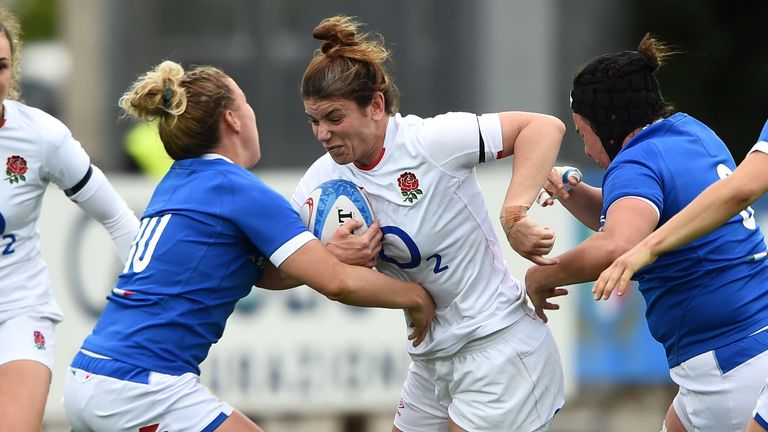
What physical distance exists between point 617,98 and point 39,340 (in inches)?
90.3

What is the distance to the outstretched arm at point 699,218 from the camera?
3.76m

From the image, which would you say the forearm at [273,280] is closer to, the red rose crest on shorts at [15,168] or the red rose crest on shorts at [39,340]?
the red rose crest on shorts at [39,340]

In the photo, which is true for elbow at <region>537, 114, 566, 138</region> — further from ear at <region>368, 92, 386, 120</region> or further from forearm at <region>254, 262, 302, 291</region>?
forearm at <region>254, 262, 302, 291</region>

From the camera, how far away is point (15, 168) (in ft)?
16.0

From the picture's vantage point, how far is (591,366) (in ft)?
25.7

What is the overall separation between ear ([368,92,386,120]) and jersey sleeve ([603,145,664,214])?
80cm

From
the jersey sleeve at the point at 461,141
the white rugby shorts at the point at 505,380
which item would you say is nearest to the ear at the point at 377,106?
the jersey sleeve at the point at 461,141

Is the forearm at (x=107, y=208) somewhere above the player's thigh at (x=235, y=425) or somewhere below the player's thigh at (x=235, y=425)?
above

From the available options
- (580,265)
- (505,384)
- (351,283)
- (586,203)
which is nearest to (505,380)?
(505,384)

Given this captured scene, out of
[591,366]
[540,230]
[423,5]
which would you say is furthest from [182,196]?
[423,5]

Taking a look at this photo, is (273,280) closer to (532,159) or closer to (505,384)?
(505,384)

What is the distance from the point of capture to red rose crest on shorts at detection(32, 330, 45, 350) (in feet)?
16.0

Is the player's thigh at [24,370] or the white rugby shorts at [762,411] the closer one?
the white rugby shorts at [762,411]

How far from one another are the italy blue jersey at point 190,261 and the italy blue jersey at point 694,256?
1115 mm
